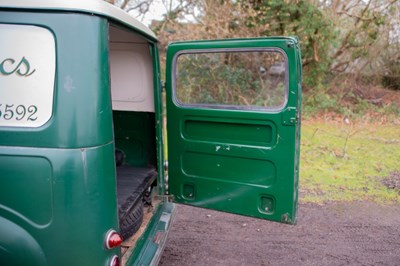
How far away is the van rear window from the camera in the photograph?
1.75 metres

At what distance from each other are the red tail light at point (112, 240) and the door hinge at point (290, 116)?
60.5 inches

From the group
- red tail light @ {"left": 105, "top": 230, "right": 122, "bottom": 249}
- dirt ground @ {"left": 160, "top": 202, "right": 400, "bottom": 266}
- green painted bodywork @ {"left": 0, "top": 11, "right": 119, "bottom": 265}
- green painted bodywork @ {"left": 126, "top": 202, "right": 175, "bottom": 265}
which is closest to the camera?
green painted bodywork @ {"left": 0, "top": 11, "right": 119, "bottom": 265}

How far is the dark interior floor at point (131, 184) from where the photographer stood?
2.77 meters

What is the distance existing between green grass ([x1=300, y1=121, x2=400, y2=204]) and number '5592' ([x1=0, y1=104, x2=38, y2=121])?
165 inches


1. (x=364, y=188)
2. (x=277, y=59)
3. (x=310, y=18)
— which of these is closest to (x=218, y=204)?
(x=364, y=188)

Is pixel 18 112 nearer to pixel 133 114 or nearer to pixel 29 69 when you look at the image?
pixel 29 69

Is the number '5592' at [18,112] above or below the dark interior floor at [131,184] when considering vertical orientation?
above

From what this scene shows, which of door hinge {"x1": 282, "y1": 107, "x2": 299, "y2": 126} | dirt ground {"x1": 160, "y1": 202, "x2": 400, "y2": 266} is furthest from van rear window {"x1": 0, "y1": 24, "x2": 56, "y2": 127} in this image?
dirt ground {"x1": 160, "y1": 202, "x2": 400, "y2": 266}

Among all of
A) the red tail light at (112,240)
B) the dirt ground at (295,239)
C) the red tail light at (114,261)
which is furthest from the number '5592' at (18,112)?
the dirt ground at (295,239)

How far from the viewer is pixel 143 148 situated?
3703mm

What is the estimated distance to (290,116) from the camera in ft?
8.97

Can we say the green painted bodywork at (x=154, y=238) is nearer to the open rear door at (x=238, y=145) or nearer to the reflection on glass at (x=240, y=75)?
the open rear door at (x=238, y=145)

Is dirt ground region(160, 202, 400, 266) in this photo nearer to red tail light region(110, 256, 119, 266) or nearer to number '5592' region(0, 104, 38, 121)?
red tail light region(110, 256, 119, 266)

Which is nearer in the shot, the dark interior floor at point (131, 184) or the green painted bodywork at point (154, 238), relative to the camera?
the green painted bodywork at point (154, 238)
